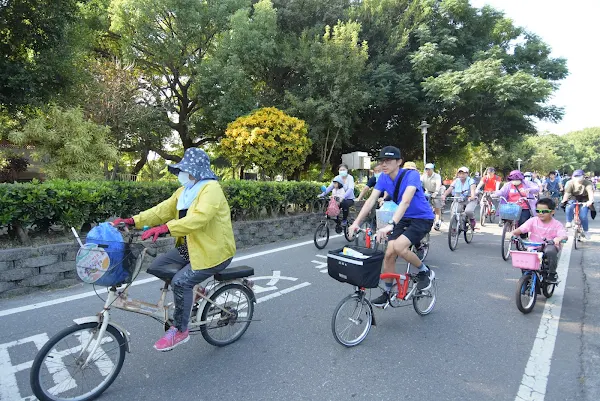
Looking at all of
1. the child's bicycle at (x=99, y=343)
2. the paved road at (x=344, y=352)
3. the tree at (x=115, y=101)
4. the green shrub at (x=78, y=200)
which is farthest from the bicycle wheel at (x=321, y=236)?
the tree at (x=115, y=101)

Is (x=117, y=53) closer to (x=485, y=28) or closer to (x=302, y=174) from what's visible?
(x=302, y=174)

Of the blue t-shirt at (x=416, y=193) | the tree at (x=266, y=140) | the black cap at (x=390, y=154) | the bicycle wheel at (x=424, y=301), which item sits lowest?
the bicycle wheel at (x=424, y=301)

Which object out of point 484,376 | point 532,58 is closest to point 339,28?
point 532,58

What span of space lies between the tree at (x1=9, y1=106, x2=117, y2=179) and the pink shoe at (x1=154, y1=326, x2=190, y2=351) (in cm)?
905

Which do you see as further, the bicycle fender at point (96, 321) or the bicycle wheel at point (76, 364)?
the bicycle fender at point (96, 321)

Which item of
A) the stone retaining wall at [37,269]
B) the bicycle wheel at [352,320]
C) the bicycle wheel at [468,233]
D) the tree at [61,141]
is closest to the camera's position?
the bicycle wheel at [352,320]

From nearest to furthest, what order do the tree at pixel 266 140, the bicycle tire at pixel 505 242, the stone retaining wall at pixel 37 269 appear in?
the stone retaining wall at pixel 37 269 < the bicycle tire at pixel 505 242 < the tree at pixel 266 140

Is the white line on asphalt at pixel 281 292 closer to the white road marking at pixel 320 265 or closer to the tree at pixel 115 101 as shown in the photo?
the white road marking at pixel 320 265

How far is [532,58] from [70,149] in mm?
23192

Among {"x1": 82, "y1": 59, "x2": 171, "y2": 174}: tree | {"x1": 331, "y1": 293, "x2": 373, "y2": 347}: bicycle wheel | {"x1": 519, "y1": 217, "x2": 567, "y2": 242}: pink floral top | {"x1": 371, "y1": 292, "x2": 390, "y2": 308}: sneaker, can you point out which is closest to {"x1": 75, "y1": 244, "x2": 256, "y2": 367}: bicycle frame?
{"x1": 331, "y1": 293, "x2": 373, "y2": 347}: bicycle wheel

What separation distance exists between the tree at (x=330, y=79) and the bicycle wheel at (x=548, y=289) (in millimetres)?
12852

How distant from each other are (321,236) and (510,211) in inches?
146

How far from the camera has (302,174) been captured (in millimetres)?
25688

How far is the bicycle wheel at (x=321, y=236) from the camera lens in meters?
8.22
